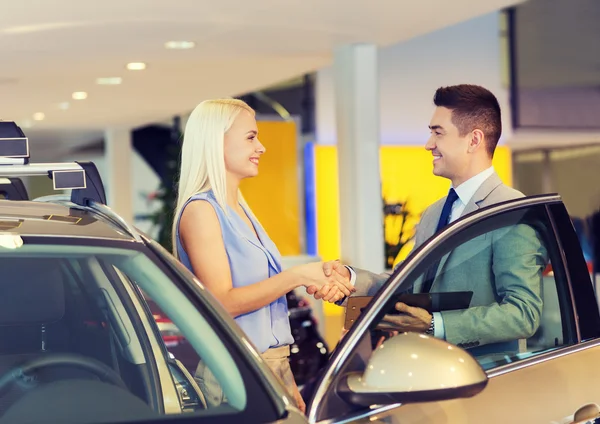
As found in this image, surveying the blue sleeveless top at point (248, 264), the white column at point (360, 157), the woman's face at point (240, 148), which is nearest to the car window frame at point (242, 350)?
the blue sleeveless top at point (248, 264)

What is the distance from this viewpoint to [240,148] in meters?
2.65

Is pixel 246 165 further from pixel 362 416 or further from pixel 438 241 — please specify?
pixel 362 416

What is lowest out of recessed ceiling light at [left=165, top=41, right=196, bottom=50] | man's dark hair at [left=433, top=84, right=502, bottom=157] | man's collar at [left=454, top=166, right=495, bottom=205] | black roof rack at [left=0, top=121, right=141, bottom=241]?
man's collar at [left=454, top=166, right=495, bottom=205]

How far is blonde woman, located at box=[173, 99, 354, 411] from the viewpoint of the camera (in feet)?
8.20

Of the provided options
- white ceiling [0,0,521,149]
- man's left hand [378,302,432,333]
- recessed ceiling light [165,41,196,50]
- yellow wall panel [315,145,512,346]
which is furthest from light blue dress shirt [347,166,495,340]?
yellow wall panel [315,145,512,346]

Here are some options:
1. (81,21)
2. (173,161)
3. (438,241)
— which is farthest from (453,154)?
(173,161)

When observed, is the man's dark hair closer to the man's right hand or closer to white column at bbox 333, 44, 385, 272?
the man's right hand

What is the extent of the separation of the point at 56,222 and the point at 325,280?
0.87 meters

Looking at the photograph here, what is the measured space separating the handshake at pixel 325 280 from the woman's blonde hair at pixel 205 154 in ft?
0.91

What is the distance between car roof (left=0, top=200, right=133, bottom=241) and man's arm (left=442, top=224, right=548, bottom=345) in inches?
31.1

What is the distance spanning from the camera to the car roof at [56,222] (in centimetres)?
188

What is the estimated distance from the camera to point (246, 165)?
2668 millimetres

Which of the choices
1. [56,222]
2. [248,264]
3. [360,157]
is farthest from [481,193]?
[360,157]

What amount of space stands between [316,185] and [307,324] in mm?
7883
